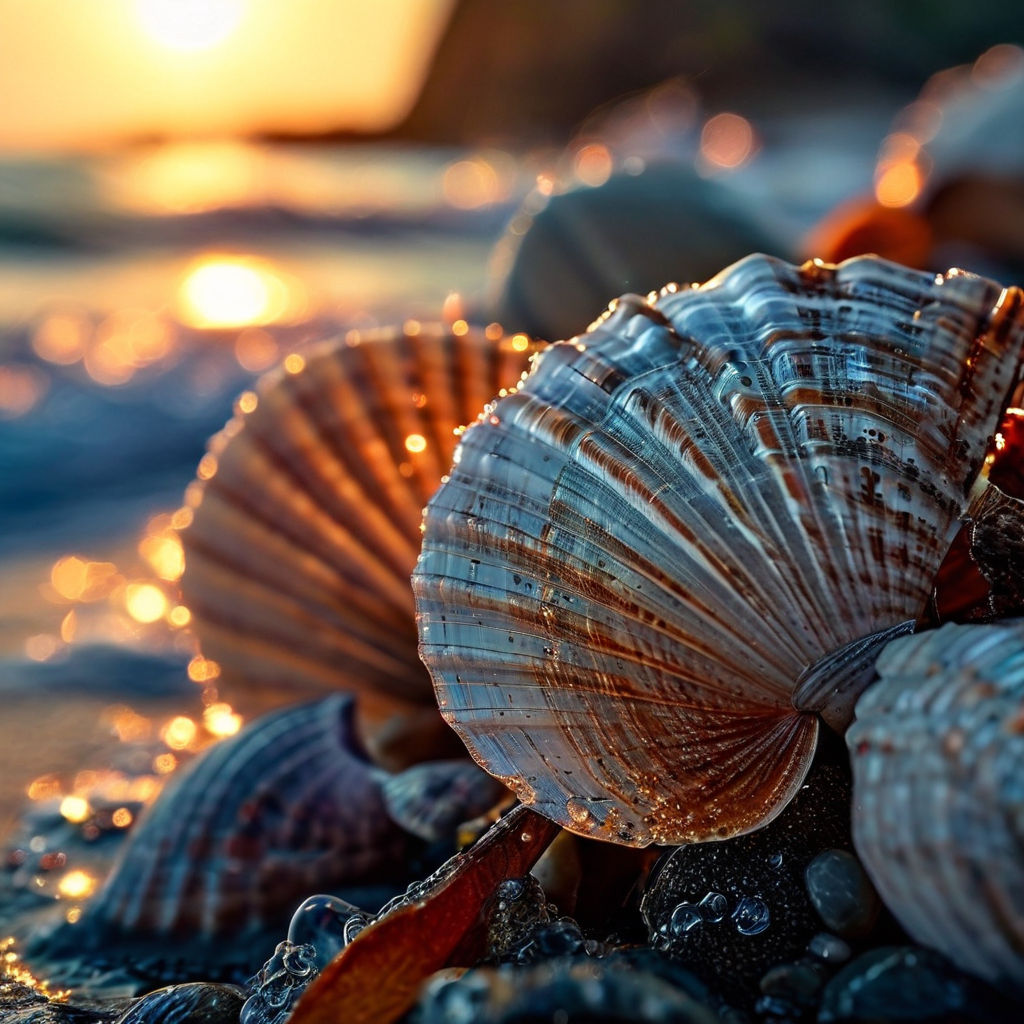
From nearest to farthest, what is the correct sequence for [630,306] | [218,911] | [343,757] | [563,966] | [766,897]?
[563,966]
[766,897]
[630,306]
[218,911]
[343,757]

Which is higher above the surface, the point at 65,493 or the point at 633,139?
the point at 633,139

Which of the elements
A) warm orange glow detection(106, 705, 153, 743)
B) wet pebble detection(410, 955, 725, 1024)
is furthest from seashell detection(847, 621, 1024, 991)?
warm orange glow detection(106, 705, 153, 743)

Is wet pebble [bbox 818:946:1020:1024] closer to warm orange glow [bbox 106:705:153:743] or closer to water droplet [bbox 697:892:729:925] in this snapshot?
water droplet [bbox 697:892:729:925]

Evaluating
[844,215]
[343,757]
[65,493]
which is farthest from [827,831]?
[844,215]

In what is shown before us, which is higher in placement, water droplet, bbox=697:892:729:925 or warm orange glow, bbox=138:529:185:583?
warm orange glow, bbox=138:529:185:583

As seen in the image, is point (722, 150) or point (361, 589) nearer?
point (361, 589)

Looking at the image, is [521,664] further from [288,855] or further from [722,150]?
[722,150]
